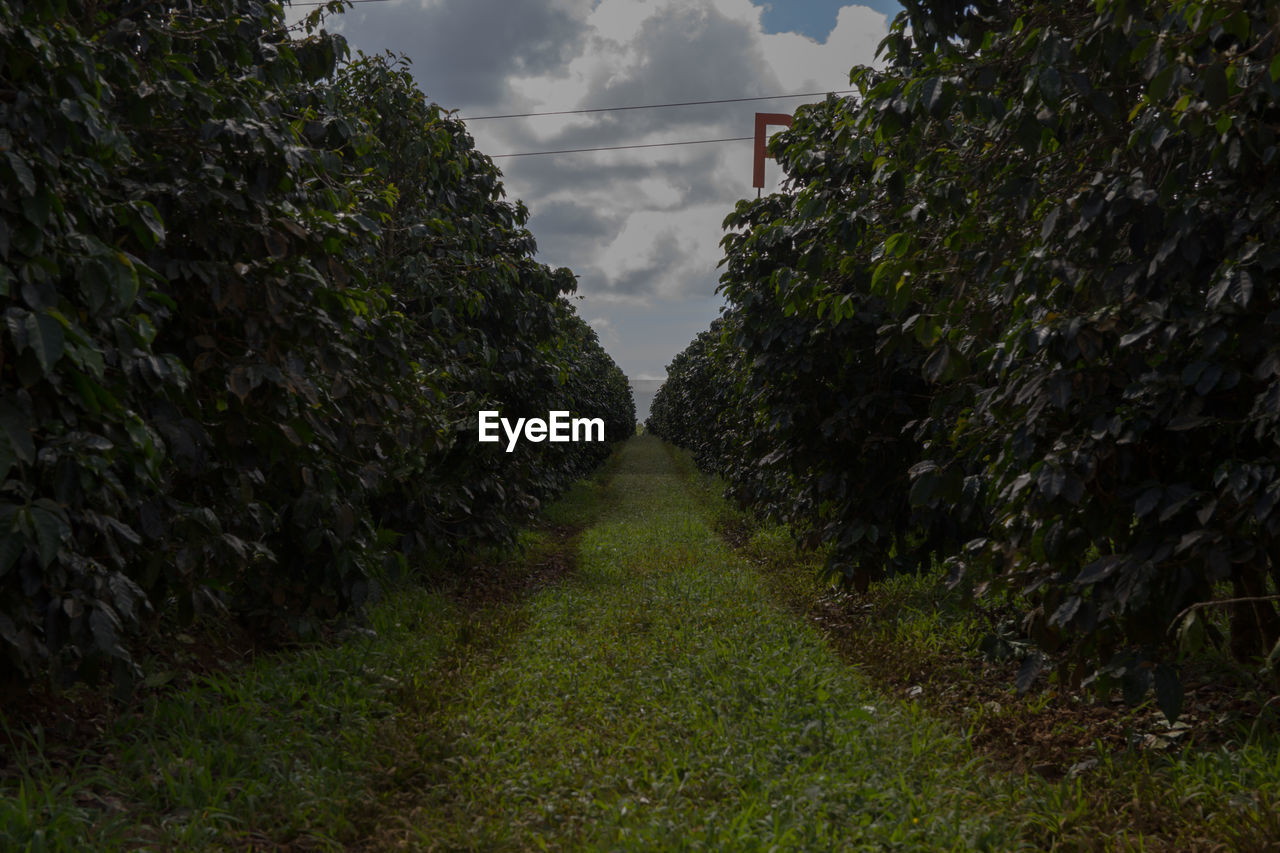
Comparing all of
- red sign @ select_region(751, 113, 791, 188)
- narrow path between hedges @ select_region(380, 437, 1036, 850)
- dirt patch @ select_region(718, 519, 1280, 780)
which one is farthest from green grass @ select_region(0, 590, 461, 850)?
red sign @ select_region(751, 113, 791, 188)

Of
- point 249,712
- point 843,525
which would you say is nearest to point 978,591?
point 843,525

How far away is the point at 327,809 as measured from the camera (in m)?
3.39

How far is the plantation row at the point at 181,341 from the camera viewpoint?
109 inches

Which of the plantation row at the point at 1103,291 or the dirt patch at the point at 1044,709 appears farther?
the dirt patch at the point at 1044,709

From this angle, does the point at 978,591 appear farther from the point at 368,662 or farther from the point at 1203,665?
the point at 368,662

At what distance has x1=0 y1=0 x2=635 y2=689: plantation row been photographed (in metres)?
2.76

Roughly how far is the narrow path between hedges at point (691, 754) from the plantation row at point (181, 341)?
1316 millimetres

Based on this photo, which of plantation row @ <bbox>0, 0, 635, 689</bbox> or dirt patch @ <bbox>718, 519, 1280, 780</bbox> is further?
dirt patch @ <bbox>718, 519, 1280, 780</bbox>

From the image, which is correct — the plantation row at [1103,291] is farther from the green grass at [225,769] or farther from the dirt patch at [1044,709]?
the green grass at [225,769]

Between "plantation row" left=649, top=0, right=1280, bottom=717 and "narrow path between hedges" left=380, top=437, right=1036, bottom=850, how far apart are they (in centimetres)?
78

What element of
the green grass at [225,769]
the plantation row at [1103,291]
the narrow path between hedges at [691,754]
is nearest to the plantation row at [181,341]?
the green grass at [225,769]

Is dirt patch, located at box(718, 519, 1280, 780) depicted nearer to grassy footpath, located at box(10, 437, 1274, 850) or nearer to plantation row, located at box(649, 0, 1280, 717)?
grassy footpath, located at box(10, 437, 1274, 850)

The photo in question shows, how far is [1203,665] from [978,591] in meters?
1.58

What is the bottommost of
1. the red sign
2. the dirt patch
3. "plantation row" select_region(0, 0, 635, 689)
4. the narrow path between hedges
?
the narrow path between hedges
